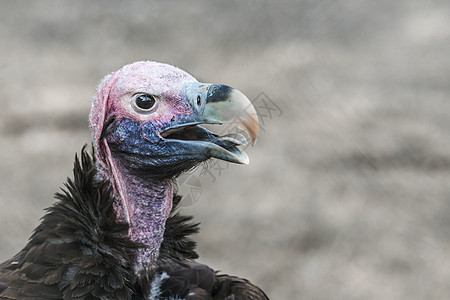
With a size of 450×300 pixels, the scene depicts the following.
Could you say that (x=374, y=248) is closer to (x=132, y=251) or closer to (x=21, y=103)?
(x=132, y=251)

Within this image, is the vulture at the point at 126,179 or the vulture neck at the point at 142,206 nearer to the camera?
the vulture at the point at 126,179

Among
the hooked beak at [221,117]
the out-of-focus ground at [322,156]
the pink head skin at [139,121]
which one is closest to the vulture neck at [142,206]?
the pink head skin at [139,121]

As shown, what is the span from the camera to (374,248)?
14.2 ft

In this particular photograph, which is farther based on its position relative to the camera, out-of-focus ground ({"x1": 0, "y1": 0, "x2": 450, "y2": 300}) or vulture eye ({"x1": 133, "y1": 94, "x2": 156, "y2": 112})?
out-of-focus ground ({"x1": 0, "y1": 0, "x2": 450, "y2": 300})

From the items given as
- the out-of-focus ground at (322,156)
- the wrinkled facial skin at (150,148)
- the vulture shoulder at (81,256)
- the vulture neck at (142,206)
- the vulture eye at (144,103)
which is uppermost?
the out-of-focus ground at (322,156)

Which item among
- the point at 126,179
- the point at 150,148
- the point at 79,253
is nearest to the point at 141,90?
the point at 150,148

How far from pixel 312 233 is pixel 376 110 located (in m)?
1.14

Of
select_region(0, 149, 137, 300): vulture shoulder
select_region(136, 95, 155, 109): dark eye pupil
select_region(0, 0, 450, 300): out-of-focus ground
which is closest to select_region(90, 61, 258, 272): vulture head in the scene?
select_region(136, 95, 155, 109): dark eye pupil

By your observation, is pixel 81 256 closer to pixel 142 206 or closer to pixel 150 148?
pixel 142 206

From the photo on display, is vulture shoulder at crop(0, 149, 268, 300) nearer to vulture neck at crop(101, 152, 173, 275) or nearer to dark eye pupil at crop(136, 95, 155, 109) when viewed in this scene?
vulture neck at crop(101, 152, 173, 275)

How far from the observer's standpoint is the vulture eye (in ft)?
6.74

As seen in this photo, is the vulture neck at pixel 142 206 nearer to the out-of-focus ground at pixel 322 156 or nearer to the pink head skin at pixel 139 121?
the pink head skin at pixel 139 121

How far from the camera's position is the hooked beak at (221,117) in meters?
2.00

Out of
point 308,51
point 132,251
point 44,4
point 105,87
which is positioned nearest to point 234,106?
point 105,87
